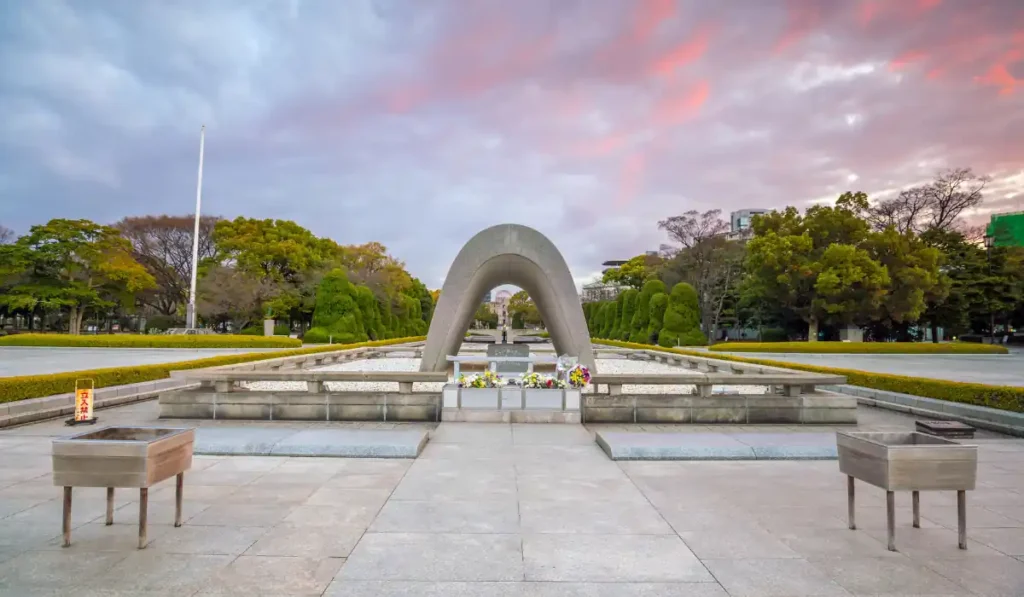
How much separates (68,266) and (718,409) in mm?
45892

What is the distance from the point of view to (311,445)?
293 inches

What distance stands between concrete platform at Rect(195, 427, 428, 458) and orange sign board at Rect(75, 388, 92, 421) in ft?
9.59

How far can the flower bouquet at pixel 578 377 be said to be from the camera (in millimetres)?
9859

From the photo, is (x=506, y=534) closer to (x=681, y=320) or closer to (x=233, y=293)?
(x=681, y=320)

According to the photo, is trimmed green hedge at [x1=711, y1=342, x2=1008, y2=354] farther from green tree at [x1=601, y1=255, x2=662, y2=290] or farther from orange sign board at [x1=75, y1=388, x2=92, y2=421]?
orange sign board at [x1=75, y1=388, x2=92, y2=421]

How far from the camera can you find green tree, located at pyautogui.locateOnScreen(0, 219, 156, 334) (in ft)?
124

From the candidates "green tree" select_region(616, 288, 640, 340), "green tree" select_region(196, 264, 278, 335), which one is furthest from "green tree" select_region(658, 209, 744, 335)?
"green tree" select_region(196, 264, 278, 335)

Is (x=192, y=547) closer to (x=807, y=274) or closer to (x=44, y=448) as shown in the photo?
(x=44, y=448)

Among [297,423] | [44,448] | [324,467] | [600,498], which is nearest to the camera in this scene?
[600,498]

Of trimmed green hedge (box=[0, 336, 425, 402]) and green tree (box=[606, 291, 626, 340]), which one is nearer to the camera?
trimmed green hedge (box=[0, 336, 425, 402])

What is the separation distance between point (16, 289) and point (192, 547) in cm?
4615

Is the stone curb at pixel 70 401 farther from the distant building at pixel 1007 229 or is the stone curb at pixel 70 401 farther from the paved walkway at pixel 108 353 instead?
the distant building at pixel 1007 229

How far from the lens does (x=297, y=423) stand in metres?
9.45

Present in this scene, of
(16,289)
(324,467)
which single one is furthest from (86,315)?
(324,467)
